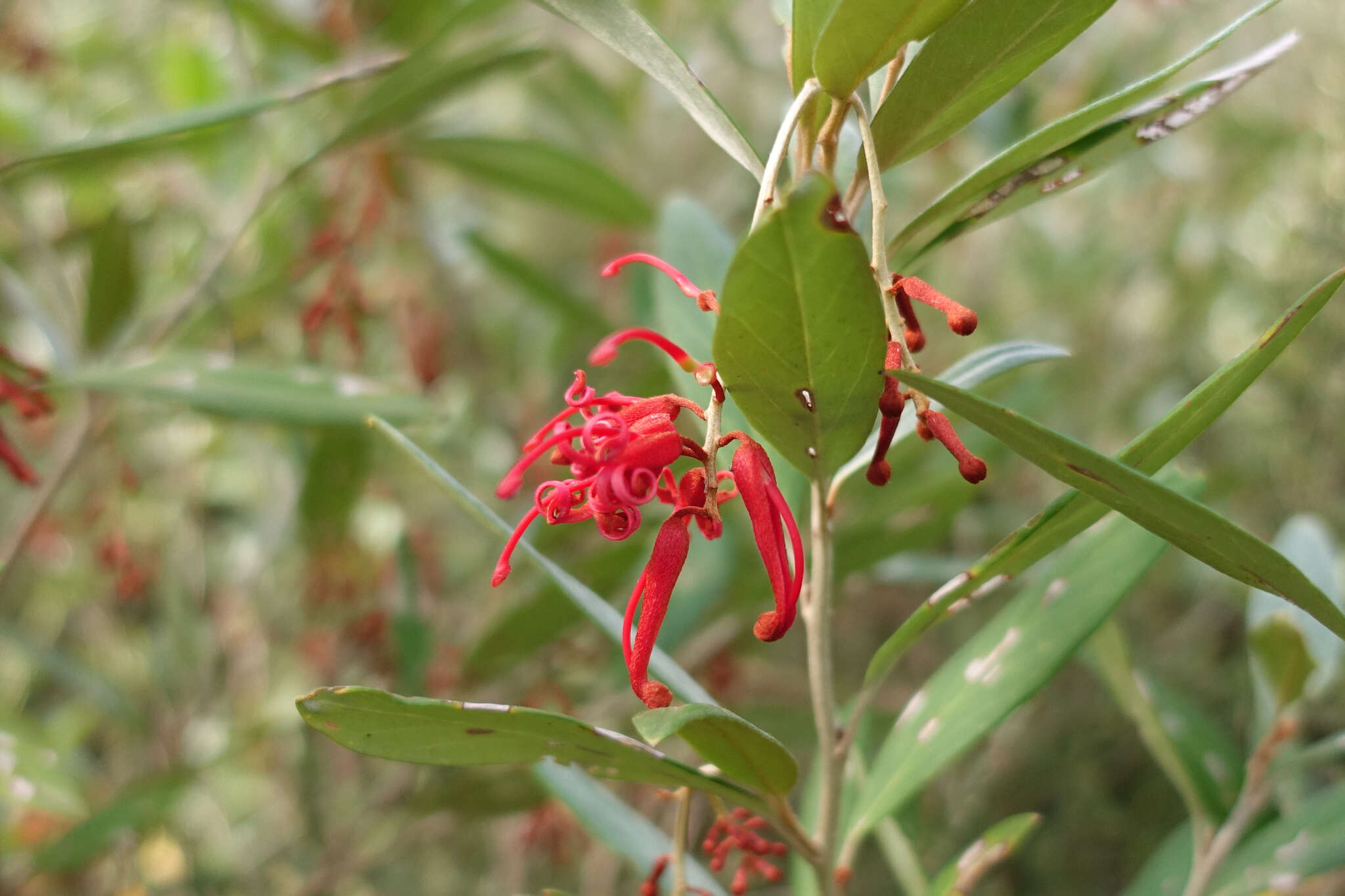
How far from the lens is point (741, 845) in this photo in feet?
2.12

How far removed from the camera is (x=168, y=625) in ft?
4.95

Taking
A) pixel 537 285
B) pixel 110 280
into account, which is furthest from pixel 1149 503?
pixel 110 280

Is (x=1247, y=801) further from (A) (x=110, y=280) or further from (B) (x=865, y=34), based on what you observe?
(A) (x=110, y=280)

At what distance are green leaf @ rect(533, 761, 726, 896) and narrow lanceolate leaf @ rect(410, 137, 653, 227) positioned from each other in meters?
0.67

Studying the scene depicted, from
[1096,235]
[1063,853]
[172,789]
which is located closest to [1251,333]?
[1096,235]

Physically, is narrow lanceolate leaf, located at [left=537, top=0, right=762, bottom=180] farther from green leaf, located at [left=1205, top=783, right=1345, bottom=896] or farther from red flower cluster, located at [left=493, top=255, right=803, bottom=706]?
green leaf, located at [left=1205, top=783, right=1345, bottom=896]

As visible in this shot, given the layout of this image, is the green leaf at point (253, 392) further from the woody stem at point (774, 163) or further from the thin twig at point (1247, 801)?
the thin twig at point (1247, 801)

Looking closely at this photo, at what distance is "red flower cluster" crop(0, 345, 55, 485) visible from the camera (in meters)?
0.75

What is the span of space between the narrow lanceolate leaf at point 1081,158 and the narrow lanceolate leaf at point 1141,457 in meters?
0.12

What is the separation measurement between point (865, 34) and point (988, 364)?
0.70 ft

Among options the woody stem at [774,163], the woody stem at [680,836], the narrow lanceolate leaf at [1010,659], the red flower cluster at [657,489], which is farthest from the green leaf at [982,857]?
the woody stem at [774,163]

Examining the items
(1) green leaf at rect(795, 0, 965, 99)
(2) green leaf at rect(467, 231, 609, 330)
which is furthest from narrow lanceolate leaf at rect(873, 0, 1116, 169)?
(2) green leaf at rect(467, 231, 609, 330)

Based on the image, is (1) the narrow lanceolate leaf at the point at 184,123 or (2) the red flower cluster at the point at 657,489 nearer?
(2) the red flower cluster at the point at 657,489

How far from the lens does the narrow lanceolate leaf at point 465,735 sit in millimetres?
454
